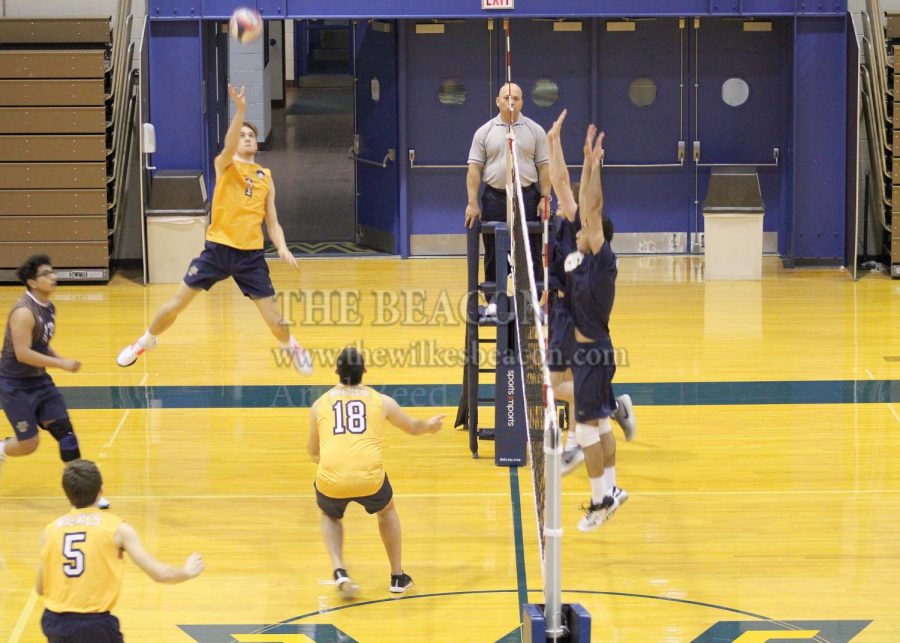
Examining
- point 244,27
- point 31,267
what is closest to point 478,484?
point 31,267

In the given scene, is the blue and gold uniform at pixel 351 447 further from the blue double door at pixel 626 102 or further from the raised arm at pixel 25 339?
the blue double door at pixel 626 102

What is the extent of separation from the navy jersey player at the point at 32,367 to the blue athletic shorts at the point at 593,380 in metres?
3.22

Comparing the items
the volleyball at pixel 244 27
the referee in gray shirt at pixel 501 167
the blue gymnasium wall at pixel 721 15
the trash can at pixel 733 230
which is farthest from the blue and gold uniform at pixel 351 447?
the blue gymnasium wall at pixel 721 15

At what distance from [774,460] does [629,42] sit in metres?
9.65

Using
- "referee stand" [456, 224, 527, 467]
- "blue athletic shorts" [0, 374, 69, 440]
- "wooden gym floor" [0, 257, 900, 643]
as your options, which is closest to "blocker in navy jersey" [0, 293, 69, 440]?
"blue athletic shorts" [0, 374, 69, 440]

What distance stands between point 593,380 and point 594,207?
1.16 metres

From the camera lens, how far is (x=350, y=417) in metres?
8.05

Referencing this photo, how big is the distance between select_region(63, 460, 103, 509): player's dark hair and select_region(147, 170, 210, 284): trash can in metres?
11.8

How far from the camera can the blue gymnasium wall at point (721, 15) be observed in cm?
1803

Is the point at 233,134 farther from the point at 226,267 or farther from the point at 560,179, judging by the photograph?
the point at 560,179

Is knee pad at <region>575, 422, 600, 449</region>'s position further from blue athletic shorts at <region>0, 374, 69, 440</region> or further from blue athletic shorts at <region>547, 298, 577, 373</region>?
blue athletic shorts at <region>0, 374, 69, 440</region>

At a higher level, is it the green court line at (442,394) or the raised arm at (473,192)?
the raised arm at (473,192)

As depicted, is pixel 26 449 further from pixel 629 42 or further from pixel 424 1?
pixel 629 42

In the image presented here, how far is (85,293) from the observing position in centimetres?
1744
